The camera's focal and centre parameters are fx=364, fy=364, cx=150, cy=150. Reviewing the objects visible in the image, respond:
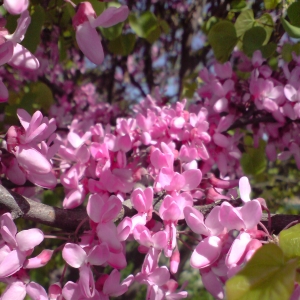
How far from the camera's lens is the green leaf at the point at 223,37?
1.13m

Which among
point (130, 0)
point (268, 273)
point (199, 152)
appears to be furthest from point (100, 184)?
point (130, 0)

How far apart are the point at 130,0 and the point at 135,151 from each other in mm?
1025

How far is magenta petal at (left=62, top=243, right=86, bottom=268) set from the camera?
63 centimetres

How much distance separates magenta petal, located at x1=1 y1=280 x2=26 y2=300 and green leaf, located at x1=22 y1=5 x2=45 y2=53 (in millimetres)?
552

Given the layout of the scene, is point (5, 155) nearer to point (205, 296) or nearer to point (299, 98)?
point (299, 98)

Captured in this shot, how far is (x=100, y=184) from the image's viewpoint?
0.81m


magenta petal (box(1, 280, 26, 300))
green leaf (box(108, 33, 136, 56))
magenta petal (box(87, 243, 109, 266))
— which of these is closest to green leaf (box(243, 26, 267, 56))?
green leaf (box(108, 33, 136, 56))

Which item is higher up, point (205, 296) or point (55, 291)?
point (55, 291)

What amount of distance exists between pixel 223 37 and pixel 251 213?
74 centimetres

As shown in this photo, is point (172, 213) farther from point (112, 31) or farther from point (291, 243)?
point (112, 31)

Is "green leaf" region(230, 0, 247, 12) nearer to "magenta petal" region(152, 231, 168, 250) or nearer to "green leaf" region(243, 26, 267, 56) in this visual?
"green leaf" region(243, 26, 267, 56)

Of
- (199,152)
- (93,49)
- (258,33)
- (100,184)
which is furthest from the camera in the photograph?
(258,33)

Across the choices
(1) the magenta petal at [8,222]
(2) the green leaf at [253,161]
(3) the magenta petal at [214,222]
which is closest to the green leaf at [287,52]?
(2) the green leaf at [253,161]

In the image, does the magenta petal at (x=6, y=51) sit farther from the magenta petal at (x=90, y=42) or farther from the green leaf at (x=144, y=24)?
the green leaf at (x=144, y=24)
